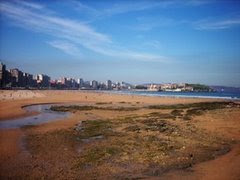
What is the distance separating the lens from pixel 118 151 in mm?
11984

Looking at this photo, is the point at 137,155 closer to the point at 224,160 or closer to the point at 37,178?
the point at 224,160

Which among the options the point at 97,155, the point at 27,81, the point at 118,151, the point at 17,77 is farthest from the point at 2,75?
the point at 97,155

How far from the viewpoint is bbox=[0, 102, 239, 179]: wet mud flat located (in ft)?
30.7

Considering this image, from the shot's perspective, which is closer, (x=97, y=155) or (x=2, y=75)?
(x=97, y=155)

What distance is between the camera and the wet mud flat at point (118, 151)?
935cm

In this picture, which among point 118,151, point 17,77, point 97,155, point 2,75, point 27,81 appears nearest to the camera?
point 97,155

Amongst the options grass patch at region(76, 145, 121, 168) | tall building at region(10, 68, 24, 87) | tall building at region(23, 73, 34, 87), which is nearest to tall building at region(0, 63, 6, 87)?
tall building at region(10, 68, 24, 87)

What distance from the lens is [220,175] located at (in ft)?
29.3

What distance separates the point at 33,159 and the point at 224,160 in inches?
292

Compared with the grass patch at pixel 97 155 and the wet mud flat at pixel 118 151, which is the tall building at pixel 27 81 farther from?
the grass patch at pixel 97 155

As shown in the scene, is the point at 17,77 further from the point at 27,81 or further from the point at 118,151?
the point at 118,151

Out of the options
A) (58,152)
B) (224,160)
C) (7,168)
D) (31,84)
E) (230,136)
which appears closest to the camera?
(7,168)

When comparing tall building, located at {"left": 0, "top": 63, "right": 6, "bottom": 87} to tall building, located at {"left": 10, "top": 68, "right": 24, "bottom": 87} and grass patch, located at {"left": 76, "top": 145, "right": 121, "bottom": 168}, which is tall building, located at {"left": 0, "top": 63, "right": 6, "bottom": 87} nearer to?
tall building, located at {"left": 10, "top": 68, "right": 24, "bottom": 87}

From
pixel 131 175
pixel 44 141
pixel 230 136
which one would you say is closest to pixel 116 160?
pixel 131 175
